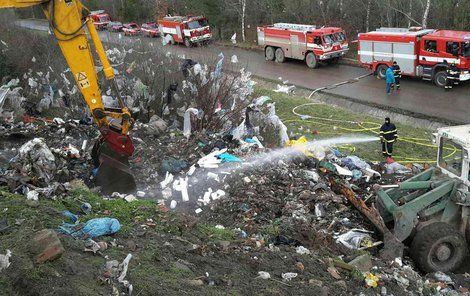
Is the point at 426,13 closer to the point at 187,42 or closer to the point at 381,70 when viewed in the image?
the point at 381,70

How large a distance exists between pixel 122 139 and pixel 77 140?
2.39 meters

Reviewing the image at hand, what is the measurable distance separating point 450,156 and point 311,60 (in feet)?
48.0

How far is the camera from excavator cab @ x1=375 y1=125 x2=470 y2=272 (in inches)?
283

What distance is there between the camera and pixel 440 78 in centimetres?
1761

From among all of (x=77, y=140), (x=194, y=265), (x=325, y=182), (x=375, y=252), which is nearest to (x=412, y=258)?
(x=375, y=252)

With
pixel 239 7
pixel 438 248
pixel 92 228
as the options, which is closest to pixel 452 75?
pixel 438 248

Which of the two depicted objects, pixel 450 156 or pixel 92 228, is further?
pixel 450 156

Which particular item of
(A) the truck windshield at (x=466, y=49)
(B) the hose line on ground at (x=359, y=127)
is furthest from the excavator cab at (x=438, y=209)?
(A) the truck windshield at (x=466, y=49)

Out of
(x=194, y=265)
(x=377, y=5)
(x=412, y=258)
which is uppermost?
(x=377, y=5)

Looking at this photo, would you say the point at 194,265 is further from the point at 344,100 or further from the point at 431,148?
the point at 344,100

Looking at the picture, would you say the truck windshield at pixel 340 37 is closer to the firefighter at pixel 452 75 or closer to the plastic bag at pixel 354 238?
the firefighter at pixel 452 75

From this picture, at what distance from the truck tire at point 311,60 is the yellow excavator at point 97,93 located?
14.4 m

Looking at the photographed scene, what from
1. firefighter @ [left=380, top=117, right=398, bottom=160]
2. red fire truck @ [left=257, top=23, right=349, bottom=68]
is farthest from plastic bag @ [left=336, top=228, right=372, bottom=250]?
red fire truck @ [left=257, top=23, right=349, bottom=68]

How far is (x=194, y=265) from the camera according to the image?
561 cm
